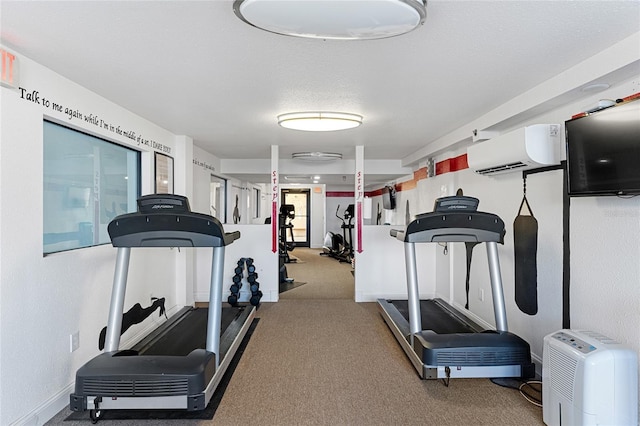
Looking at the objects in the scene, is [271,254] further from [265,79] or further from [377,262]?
[265,79]

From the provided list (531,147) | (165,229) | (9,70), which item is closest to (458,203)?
(531,147)

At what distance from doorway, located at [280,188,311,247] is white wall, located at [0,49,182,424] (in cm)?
979

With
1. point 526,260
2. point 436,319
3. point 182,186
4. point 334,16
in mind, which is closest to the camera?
point 334,16

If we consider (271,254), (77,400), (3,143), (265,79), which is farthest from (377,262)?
(3,143)

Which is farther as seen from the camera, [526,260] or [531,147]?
[526,260]

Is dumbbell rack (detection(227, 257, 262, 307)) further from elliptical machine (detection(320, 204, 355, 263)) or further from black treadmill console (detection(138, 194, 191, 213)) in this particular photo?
elliptical machine (detection(320, 204, 355, 263))

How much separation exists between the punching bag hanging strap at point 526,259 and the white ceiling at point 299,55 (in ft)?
3.62

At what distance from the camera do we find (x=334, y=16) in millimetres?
1739

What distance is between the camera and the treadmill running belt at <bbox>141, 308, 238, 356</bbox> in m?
3.61

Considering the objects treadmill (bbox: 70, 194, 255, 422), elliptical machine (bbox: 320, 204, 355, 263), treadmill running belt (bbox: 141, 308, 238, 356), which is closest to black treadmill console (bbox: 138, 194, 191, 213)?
treadmill (bbox: 70, 194, 255, 422)

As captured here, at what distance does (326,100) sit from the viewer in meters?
3.43

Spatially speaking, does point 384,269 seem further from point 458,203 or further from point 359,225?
point 458,203

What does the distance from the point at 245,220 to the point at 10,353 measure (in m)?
7.59

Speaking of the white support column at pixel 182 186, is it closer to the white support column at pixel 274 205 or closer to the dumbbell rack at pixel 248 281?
the dumbbell rack at pixel 248 281
